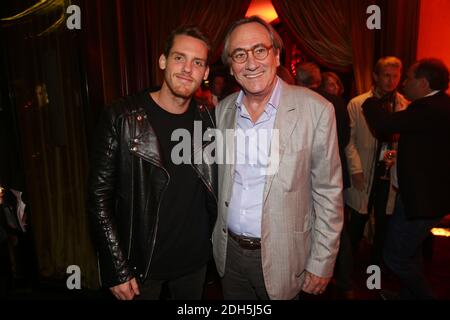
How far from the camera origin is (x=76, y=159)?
2922 mm

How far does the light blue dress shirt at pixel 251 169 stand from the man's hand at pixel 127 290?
1.91 ft

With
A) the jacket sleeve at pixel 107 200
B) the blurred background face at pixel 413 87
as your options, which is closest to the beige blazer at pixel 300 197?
the jacket sleeve at pixel 107 200

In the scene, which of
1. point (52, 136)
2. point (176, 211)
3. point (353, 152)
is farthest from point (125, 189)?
point (353, 152)

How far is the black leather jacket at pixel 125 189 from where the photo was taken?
157 centimetres

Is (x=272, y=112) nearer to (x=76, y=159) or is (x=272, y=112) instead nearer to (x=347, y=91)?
(x=76, y=159)

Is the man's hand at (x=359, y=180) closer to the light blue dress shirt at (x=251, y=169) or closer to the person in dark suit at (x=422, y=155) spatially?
the person in dark suit at (x=422, y=155)

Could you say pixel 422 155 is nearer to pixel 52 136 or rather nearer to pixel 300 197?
pixel 300 197

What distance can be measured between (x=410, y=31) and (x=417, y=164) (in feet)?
7.99

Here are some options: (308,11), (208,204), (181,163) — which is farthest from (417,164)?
(308,11)

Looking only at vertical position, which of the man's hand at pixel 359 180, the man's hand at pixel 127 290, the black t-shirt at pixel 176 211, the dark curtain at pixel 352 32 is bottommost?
the man's hand at pixel 127 290

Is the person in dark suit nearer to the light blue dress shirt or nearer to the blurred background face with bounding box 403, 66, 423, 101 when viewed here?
the blurred background face with bounding box 403, 66, 423, 101

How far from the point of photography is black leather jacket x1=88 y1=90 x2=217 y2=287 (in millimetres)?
1571

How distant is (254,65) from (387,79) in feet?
6.70

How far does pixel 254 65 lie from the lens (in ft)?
5.24
